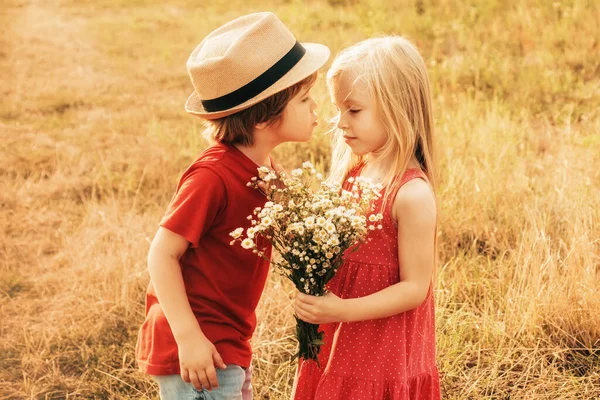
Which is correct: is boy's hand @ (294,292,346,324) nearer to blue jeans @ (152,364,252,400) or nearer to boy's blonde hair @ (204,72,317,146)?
blue jeans @ (152,364,252,400)

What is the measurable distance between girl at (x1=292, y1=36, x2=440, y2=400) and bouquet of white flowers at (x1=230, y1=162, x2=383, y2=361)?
0.19 m

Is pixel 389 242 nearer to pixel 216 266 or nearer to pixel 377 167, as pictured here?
pixel 377 167

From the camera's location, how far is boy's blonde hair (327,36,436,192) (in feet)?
8.11

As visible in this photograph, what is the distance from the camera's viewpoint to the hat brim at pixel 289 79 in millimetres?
2363

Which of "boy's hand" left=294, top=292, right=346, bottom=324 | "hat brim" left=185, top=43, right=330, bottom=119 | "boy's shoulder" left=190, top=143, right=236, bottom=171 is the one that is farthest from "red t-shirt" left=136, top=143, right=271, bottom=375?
"boy's hand" left=294, top=292, right=346, bottom=324

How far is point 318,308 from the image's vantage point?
7.30ft

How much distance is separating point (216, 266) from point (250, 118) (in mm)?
481

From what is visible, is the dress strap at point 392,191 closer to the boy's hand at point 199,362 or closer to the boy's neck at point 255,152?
the boy's neck at point 255,152

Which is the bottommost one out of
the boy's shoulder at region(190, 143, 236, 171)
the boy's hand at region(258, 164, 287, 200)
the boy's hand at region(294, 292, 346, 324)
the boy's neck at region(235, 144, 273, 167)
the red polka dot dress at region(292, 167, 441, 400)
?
the red polka dot dress at region(292, 167, 441, 400)

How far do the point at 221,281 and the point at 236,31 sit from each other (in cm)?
79

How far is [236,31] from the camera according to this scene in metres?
2.42

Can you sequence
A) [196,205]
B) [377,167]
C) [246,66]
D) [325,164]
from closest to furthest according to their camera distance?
[196,205], [246,66], [377,167], [325,164]

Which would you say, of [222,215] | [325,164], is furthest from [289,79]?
[325,164]

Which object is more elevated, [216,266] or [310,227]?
[310,227]
